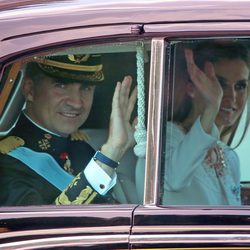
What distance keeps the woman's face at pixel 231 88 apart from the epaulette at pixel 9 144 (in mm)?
679

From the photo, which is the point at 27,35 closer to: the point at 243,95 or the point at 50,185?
the point at 50,185

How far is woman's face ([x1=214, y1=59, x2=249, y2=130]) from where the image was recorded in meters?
3.61

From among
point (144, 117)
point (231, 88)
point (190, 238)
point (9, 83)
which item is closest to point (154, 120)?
point (144, 117)

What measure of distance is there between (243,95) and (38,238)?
83 centimetres

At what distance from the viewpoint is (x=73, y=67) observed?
12.0 feet

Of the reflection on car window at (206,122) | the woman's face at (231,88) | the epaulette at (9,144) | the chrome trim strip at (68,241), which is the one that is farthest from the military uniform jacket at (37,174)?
the woman's face at (231,88)

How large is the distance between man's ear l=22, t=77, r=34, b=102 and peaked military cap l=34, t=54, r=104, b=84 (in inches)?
2.6

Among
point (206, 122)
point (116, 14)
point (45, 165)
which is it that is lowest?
point (45, 165)

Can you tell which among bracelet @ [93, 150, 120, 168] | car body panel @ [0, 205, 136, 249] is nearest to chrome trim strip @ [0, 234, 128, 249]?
car body panel @ [0, 205, 136, 249]

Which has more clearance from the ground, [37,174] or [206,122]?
[206,122]

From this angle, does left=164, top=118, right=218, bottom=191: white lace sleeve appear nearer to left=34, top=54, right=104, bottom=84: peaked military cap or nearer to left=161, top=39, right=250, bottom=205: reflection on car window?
left=161, top=39, right=250, bottom=205: reflection on car window

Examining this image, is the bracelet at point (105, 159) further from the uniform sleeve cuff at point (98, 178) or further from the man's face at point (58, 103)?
the man's face at point (58, 103)

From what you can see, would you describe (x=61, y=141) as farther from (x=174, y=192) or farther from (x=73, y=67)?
(x=174, y=192)

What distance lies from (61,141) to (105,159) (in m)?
0.16
